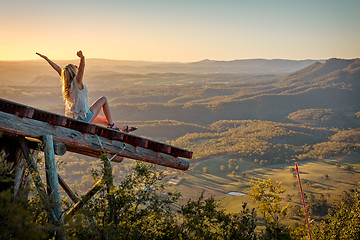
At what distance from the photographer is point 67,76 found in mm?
5477

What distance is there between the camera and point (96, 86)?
650ft

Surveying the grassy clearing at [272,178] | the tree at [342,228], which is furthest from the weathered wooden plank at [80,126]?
the grassy clearing at [272,178]

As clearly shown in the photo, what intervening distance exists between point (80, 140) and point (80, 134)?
88mm

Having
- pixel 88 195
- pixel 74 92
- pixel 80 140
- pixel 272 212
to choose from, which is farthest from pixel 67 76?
pixel 272 212

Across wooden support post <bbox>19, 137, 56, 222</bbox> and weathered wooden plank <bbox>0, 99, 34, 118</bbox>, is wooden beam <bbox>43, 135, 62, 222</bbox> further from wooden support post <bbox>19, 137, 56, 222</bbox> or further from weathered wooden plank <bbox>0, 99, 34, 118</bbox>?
weathered wooden plank <bbox>0, 99, 34, 118</bbox>

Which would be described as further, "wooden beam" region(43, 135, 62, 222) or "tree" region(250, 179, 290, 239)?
"tree" region(250, 179, 290, 239)

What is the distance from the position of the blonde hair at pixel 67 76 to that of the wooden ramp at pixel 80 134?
117 centimetres

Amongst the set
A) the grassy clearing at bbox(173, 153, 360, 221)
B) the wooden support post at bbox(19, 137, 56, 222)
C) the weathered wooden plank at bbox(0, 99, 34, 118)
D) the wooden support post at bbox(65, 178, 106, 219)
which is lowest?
the grassy clearing at bbox(173, 153, 360, 221)

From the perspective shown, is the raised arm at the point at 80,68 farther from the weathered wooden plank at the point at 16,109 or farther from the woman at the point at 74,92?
the weathered wooden plank at the point at 16,109

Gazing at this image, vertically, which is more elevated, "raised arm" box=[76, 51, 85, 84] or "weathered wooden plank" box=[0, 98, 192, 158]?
"raised arm" box=[76, 51, 85, 84]

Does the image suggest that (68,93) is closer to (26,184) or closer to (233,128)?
(26,184)

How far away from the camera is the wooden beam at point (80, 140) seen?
3.90 metres

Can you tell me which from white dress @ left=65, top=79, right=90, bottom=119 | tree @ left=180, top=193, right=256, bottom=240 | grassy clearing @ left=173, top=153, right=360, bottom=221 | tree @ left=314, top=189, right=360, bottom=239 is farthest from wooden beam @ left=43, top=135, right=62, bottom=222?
grassy clearing @ left=173, top=153, right=360, bottom=221

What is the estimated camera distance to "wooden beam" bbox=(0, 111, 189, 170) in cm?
390
